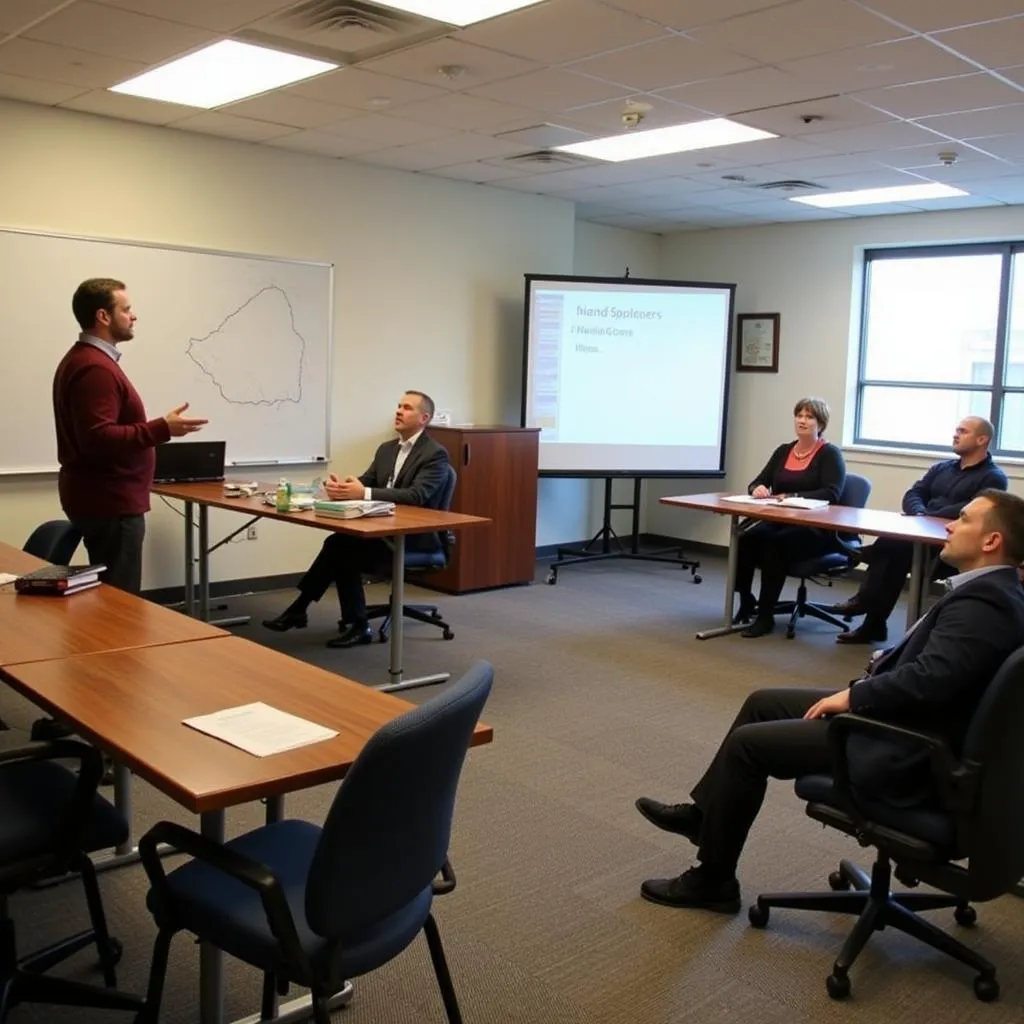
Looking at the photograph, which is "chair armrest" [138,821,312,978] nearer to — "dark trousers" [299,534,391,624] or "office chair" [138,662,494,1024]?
"office chair" [138,662,494,1024]

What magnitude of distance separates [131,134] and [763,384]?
16.1 ft

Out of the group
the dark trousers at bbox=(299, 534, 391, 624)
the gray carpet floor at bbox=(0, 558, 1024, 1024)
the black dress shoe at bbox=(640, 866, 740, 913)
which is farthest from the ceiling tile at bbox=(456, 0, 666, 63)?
the black dress shoe at bbox=(640, 866, 740, 913)

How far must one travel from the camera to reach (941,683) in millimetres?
2312

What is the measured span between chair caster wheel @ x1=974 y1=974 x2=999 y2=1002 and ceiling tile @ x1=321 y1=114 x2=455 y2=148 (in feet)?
14.5

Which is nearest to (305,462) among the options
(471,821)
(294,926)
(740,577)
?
(740,577)

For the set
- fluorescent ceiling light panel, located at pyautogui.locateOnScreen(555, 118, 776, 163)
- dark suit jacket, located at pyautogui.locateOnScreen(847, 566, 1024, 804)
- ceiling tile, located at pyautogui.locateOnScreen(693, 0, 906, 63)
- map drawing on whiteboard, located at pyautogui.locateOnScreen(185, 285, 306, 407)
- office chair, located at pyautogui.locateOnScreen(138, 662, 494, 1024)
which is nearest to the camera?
office chair, located at pyautogui.locateOnScreen(138, 662, 494, 1024)

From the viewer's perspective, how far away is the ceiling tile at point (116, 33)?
3.84m

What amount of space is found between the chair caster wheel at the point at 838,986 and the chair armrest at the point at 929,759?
0.39m

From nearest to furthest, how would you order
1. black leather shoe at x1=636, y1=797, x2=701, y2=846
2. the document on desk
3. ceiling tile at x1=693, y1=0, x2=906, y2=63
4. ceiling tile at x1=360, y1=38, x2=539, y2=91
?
the document on desk, black leather shoe at x1=636, y1=797, x2=701, y2=846, ceiling tile at x1=693, y1=0, x2=906, y2=63, ceiling tile at x1=360, y1=38, x2=539, y2=91

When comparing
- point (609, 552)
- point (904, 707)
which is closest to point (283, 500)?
point (904, 707)

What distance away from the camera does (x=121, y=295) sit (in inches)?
147

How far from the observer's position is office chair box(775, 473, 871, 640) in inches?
226

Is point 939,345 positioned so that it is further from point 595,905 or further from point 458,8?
point 595,905

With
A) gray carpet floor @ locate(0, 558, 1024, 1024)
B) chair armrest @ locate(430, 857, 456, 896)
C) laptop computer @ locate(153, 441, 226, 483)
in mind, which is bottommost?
gray carpet floor @ locate(0, 558, 1024, 1024)
